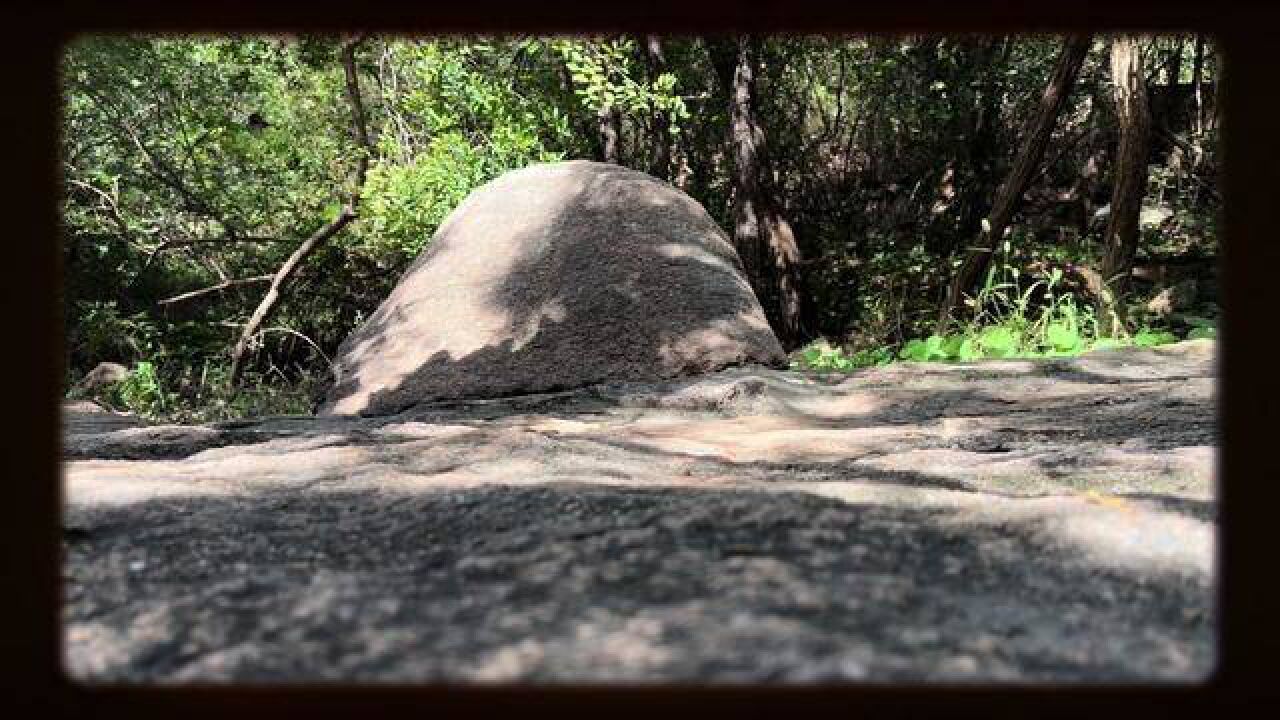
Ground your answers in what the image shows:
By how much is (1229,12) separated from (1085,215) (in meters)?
8.76

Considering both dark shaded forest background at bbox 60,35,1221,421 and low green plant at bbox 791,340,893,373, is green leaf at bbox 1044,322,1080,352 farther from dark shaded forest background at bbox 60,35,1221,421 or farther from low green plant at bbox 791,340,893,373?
low green plant at bbox 791,340,893,373

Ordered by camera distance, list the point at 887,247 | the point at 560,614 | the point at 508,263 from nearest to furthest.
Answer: the point at 560,614, the point at 508,263, the point at 887,247

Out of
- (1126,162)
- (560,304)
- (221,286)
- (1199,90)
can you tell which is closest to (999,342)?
(1126,162)

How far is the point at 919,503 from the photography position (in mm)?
1914

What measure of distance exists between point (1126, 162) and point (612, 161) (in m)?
3.67

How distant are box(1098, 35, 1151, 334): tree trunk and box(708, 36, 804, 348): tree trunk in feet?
7.10

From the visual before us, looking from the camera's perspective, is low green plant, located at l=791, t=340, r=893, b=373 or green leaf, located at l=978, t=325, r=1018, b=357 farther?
low green plant, located at l=791, t=340, r=893, b=373

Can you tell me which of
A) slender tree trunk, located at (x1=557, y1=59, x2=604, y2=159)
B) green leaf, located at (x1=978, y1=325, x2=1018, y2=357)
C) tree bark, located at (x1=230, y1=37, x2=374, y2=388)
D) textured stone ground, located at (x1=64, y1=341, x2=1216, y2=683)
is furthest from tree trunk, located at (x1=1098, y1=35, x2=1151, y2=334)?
tree bark, located at (x1=230, y1=37, x2=374, y2=388)

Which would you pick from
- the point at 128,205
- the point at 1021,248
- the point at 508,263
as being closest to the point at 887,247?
the point at 1021,248

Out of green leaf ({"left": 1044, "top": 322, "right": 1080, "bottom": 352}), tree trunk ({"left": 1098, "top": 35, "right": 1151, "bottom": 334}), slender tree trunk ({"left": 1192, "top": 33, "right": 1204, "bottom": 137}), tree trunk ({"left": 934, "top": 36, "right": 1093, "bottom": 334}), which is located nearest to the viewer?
green leaf ({"left": 1044, "top": 322, "right": 1080, "bottom": 352})

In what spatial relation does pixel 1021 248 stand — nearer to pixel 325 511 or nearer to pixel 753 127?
pixel 753 127

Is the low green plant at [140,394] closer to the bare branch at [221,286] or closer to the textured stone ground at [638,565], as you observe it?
the bare branch at [221,286]

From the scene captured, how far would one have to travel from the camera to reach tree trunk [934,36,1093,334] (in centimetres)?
648

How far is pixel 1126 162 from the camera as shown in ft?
22.0
